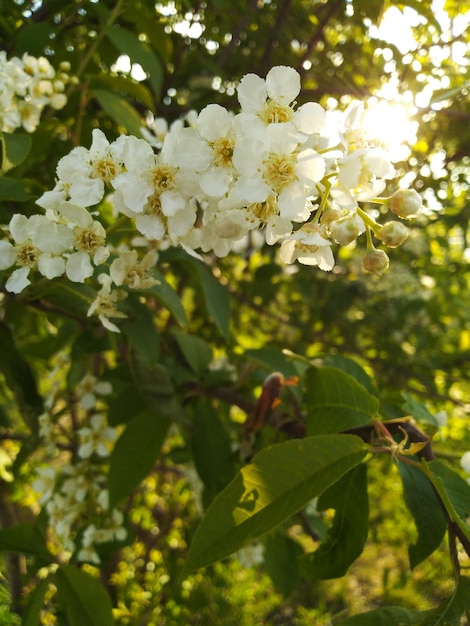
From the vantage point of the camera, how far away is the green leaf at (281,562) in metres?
1.40

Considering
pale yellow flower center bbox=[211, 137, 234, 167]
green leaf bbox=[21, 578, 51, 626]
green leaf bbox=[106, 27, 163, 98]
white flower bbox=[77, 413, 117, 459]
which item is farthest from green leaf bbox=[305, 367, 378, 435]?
green leaf bbox=[106, 27, 163, 98]

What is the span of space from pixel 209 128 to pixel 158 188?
0.09 meters

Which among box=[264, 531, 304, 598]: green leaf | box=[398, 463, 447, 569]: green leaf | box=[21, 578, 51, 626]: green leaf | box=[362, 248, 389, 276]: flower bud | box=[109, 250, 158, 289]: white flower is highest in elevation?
box=[109, 250, 158, 289]: white flower

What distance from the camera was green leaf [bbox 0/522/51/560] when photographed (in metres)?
1.06

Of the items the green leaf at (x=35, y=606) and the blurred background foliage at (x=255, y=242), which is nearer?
the green leaf at (x=35, y=606)

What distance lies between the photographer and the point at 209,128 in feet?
2.35

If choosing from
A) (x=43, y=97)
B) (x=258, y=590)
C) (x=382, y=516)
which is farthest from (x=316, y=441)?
(x=382, y=516)

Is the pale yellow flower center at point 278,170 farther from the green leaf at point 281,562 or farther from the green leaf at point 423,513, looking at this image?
the green leaf at point 281,562

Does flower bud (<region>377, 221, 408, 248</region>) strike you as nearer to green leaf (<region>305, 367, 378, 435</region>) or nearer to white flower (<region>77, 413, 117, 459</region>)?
green leaf (<region>305, 367, 378, 435</region>)

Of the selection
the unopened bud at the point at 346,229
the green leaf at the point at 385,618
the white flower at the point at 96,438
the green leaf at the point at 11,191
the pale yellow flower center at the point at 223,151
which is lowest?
the green leaf at the point at 385,618

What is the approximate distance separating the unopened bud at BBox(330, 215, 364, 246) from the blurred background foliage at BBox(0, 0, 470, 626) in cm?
45

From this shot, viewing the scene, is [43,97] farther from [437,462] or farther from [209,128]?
[437,462]

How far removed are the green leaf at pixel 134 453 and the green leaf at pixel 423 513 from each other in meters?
0.57

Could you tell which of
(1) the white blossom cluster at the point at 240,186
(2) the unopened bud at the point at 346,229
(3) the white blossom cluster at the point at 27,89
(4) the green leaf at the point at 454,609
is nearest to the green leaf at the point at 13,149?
(3) the white blossom cluster at the point at 27,89
